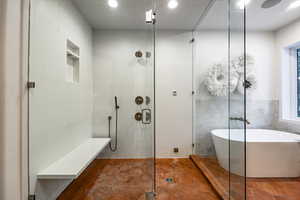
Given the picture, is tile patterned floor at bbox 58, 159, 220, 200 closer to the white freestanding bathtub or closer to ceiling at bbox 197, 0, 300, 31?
the white freestanding bathtub

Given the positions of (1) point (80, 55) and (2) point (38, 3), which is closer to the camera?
(2) point (38, 3)

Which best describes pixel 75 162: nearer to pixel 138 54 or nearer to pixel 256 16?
pixel 138 54

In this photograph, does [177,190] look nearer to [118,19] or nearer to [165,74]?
[165,74]

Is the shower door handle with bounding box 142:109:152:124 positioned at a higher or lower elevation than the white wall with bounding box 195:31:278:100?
lower

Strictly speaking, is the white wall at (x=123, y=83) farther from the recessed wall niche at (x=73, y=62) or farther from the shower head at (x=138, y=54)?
the recessed wall niche at (x=73, y=62)

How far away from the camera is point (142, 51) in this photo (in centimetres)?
228

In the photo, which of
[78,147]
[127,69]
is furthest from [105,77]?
[78,147]

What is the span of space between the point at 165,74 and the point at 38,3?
6.97 ft

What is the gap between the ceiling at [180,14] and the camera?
2.11m

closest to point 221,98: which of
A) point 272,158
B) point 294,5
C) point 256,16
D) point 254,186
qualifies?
point 272,158

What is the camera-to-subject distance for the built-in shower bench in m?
1.36

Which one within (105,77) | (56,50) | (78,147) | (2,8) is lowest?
(78,147)

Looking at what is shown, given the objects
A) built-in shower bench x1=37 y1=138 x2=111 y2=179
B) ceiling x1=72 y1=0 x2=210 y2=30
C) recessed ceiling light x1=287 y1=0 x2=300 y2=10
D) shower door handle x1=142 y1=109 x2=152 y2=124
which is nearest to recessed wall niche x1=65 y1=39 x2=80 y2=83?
ceiling x1=72 y1=0 x2=210 y2=30

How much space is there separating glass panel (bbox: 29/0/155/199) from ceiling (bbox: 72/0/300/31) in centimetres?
2
